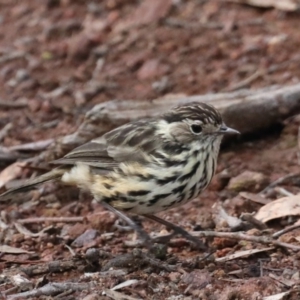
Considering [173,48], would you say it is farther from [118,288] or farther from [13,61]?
[118,288]

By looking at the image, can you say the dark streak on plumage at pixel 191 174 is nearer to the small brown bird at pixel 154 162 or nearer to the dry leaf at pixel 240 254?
the small brown bird at pixel 154 162

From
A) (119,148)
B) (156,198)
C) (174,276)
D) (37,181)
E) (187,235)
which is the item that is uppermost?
(119,148)

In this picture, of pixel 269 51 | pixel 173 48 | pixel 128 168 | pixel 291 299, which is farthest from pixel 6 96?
pixel 291 299

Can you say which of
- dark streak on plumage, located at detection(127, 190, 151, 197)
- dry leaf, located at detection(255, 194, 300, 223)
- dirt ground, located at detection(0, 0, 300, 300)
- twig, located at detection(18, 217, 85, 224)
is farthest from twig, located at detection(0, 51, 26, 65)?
dark streak on plumage, located at detection(127, 190, 151, 197)

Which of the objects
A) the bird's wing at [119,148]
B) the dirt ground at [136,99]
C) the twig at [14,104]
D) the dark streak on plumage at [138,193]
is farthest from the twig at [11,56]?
the dark streak on plumage at [138,193]

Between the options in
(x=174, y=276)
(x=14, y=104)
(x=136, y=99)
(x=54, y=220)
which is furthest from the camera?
(x=14, y=104)

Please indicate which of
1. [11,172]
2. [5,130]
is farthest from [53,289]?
[5,130]

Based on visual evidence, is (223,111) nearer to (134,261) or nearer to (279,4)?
(134,261)
